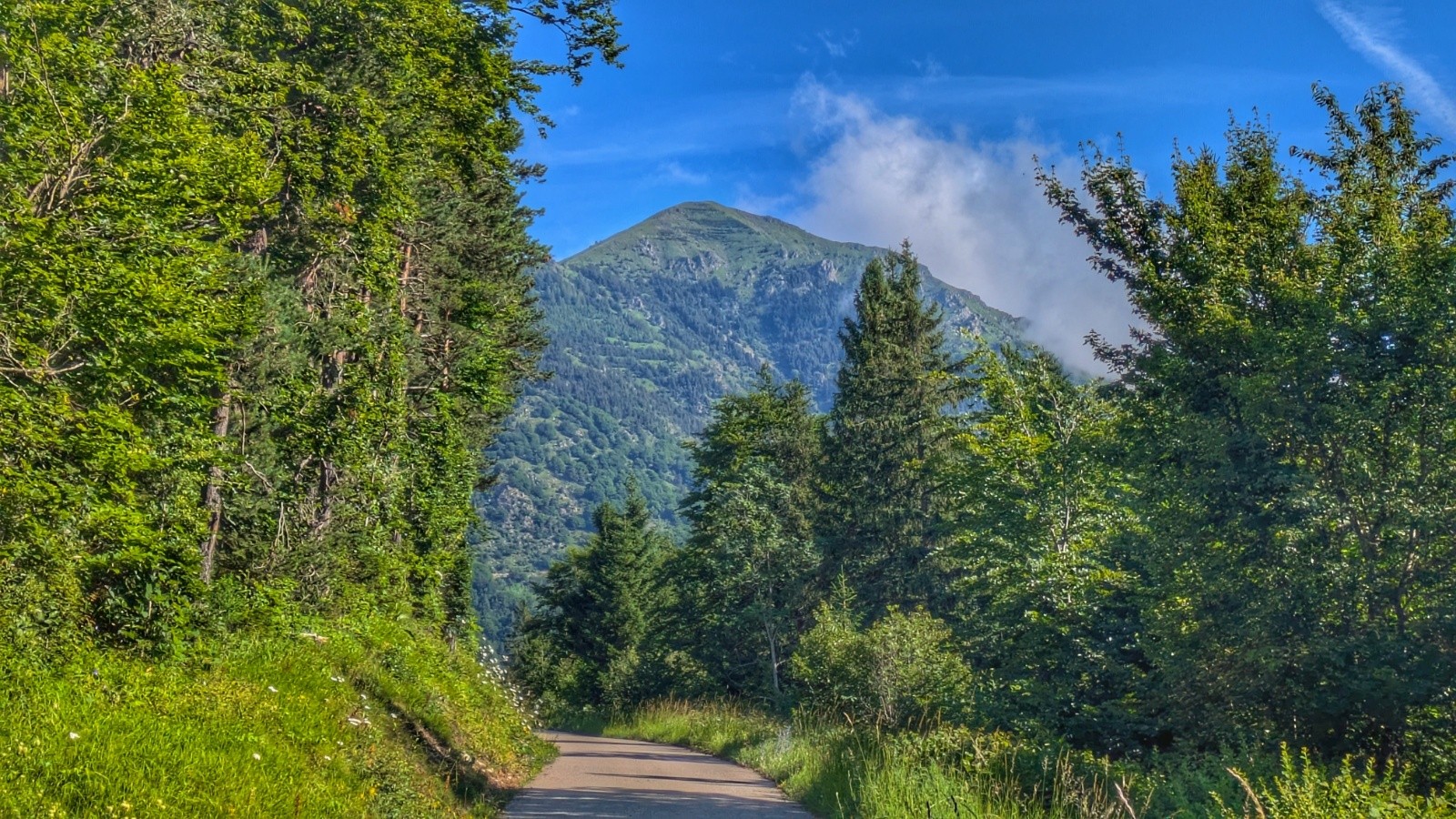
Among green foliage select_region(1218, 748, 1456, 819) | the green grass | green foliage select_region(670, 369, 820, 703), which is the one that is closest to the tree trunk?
the green grass

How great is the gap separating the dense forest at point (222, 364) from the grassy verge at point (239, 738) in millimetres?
39

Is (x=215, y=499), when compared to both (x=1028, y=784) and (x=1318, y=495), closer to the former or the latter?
(x=1028, y=784)

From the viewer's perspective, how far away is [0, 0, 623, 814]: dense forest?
775cm

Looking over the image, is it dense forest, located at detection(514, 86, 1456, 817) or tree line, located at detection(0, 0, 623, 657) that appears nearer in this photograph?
tree line, located at detection(0, 0, 623, 657)

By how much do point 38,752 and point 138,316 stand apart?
13.3 ft

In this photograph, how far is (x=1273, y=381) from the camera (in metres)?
13.2

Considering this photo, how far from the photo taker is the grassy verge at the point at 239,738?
585cm

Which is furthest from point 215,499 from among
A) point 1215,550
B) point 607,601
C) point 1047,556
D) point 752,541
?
point 607,601

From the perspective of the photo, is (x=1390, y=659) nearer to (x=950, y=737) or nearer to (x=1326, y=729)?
(x=1326, y=729)

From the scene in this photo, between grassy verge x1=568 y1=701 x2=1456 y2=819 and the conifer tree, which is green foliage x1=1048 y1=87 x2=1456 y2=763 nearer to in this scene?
grassy verge x1=568 y1=701 x2=1456 y2=819

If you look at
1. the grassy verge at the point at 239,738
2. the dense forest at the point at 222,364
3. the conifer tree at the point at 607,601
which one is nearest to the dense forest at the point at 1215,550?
the grassy verge at the point at 239,738

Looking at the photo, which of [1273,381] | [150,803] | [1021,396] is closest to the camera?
[150,803]

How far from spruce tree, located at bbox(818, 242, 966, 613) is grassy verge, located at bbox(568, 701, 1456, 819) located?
21283 mm

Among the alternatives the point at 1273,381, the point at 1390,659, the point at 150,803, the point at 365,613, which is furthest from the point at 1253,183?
the point at 150,803
